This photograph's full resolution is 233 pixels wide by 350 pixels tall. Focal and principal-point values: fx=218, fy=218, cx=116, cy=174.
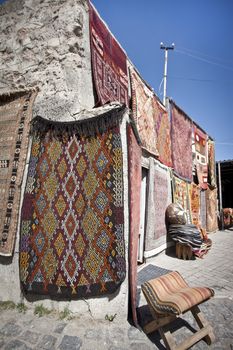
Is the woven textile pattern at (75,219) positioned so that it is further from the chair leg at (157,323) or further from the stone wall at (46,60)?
the chair leg at (157,323)

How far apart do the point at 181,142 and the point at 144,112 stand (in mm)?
2837

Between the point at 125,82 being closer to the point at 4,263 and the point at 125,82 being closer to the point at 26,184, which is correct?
the point at 26,184

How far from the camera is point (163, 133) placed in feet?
20.4

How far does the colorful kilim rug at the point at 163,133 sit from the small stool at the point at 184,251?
7.15ft

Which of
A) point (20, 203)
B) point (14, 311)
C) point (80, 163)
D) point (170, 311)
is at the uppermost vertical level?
point (80, 163)

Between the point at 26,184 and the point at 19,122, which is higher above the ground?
the point at 19,122

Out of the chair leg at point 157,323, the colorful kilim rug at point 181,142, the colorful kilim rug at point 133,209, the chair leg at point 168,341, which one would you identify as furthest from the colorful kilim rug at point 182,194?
the chair leg at point 168,341

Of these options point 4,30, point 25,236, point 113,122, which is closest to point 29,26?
point 4,30

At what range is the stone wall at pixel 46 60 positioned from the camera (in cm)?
294

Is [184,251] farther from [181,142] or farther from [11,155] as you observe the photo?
[11,155]

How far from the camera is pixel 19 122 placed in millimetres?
3260

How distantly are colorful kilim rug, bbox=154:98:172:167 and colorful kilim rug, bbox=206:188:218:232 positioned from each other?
14.5ft

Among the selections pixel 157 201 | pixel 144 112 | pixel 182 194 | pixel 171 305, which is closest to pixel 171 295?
pixel 171 305

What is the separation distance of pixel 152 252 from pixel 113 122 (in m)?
3.41
